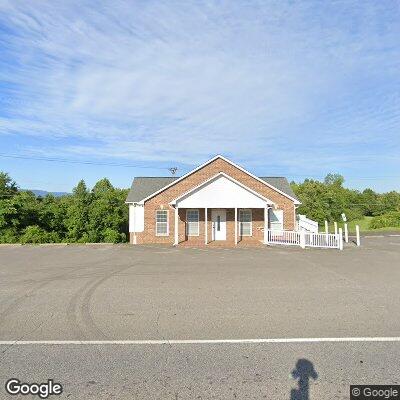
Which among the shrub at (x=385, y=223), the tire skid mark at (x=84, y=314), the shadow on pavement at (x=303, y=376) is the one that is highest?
the shrub at (x=385, y=223)

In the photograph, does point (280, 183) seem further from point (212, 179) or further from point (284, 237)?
point (212, 179)

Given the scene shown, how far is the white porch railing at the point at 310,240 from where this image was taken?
2058 cm

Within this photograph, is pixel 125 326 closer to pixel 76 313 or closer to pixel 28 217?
pixel 76 313

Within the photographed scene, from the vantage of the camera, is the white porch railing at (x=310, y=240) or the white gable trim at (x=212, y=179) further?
the white gable trim at (x=212, y=179)

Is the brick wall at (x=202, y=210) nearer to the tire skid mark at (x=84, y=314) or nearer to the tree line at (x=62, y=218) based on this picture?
the tree line at (x=62, y=218)

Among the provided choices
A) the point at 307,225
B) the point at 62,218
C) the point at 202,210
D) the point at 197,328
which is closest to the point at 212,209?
the point at 202,210

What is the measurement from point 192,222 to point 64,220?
1048cm

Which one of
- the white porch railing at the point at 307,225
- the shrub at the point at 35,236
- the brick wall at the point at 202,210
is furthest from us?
the white porch railing at the point at 307,225

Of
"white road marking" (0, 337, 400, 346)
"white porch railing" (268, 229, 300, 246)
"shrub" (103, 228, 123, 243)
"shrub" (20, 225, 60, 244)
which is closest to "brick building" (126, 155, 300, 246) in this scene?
"white porch railing" (268, 229, 300, 246)

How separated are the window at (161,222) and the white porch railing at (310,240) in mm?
6513

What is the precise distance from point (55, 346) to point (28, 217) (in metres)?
24.9

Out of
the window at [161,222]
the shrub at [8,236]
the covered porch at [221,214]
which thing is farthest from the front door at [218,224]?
the shrub at [8,236]

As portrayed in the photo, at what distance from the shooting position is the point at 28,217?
28094 millimetres

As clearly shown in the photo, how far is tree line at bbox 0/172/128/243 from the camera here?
2562 cm
